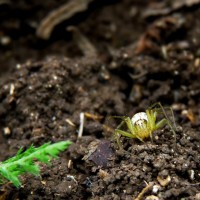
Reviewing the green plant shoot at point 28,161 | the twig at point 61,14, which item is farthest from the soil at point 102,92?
the green plant shoot at point 28,161

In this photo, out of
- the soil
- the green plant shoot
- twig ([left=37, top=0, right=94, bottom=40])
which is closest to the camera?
the green plant shoot

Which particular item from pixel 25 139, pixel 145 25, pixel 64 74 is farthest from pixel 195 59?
pixel 25 139

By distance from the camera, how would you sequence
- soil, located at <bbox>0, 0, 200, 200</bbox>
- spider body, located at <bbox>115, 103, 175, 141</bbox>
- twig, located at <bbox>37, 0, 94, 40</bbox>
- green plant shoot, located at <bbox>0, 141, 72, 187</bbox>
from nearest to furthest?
green plant shoot, located at <bbox>0, 141, 72, 187</bbox> → soil, located at <bbox>0, 0, 200, 200</bbox> → spider body, located at <bbox>115, 103, 175, 141</bbox> → twig, located at <bbox>37, 0, 94, 40</bbox>

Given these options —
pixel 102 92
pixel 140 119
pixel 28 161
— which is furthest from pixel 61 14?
pixel 28 161

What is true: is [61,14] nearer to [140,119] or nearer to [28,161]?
[140,119]

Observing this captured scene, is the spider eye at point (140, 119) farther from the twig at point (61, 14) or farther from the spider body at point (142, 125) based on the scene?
the twig at point (61, 14)

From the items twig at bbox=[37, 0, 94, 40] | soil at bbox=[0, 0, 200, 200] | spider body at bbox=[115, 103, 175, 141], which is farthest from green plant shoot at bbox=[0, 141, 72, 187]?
twig at bbox=[37, 0, 94, 40]

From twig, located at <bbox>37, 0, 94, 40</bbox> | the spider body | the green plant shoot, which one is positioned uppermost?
twig, located at <bbox>37, 0, 94, 40</bbox>

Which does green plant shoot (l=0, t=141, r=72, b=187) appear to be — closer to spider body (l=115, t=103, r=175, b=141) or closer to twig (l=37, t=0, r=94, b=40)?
spider body (l=115, t=103, r=175, b=141)

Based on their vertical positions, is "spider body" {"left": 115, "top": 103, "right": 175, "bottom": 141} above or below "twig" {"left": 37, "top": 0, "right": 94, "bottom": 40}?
below
